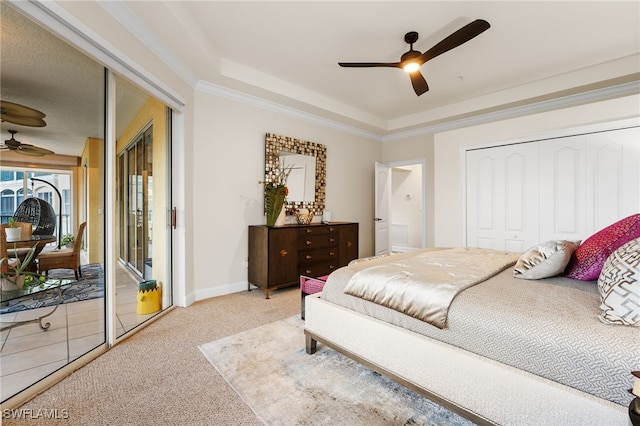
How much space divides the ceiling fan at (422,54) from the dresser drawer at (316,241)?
6.88 ft

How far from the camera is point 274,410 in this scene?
1.48 metres

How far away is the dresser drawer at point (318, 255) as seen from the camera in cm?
371

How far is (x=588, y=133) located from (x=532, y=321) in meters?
3.28

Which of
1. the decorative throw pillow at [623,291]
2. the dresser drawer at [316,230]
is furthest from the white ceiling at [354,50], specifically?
the decorative throw pillow at [623,291]

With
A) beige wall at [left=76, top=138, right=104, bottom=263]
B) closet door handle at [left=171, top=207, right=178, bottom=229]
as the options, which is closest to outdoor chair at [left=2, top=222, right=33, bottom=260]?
beige wall at [left=76, top=138, right=104, bottom=263]

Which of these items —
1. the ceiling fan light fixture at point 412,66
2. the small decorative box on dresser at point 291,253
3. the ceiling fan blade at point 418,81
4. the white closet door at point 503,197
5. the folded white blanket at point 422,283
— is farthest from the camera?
the white closet door at point 503,197

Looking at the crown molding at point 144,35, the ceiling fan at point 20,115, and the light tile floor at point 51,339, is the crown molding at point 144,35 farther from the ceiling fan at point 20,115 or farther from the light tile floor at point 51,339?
the light tile floor at point 51,339

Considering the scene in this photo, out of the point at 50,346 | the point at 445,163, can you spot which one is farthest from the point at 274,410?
the point at 445,163

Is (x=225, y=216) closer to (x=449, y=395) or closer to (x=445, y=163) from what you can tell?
(x=449, y=395)

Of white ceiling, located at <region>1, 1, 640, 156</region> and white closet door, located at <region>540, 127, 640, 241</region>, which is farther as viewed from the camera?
white closet door, located at <region>540, 127, 640, 241</region>

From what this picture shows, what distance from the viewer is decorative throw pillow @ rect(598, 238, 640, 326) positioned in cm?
103

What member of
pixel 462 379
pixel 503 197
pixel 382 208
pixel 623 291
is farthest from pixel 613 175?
pixel 462 379

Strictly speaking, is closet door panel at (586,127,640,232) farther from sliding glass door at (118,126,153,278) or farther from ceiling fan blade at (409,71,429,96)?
sliding glass door at (118,126,153,278)

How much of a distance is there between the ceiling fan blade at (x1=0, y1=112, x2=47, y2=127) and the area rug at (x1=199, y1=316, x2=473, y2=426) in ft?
6.08
